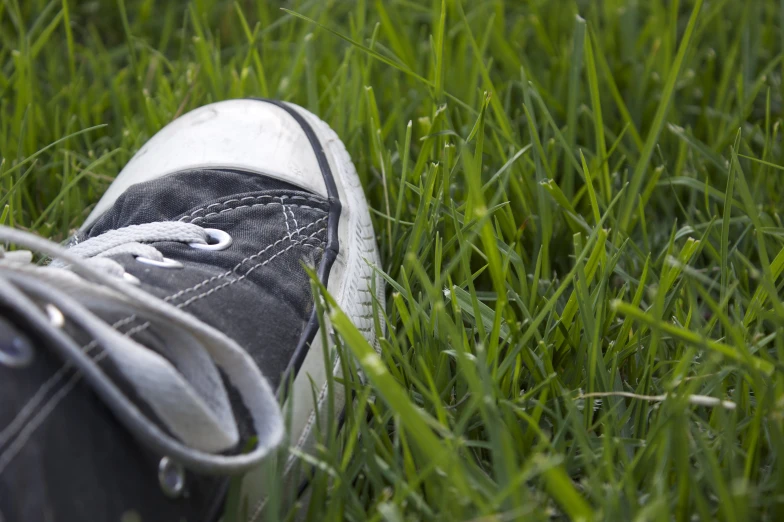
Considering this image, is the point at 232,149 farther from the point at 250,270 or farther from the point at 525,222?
the point at 525,222

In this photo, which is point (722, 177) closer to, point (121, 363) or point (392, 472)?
point (392, 472)

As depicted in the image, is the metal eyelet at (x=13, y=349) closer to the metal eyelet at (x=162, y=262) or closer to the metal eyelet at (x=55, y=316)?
the metal eyelet at (x=55, y=316)

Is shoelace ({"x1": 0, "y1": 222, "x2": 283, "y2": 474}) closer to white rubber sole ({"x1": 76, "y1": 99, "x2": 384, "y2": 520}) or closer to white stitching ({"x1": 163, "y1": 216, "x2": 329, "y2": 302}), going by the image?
white stitching ({"x1": 163, "y1": 216, "x2": 329, "y2": 302})

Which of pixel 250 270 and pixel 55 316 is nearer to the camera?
pixel 55 316

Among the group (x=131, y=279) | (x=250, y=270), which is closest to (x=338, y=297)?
(x=250, y=270)

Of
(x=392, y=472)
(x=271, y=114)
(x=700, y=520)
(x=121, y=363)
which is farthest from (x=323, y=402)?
(x=271, y=114)

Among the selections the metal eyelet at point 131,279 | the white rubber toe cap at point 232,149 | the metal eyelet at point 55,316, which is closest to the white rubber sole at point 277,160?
the white rubber toe cap at point 232,149

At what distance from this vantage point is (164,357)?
646mm

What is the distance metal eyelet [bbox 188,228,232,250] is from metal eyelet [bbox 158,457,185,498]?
333mm

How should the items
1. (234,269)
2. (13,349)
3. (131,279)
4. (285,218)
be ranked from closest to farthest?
(13,349)
(131,279)
(234,269)
(285,218)

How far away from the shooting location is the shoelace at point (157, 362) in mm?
566

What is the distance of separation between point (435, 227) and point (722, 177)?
0.60m

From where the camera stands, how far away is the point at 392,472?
692 mm

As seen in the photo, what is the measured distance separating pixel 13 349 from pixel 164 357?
0.40 ft
